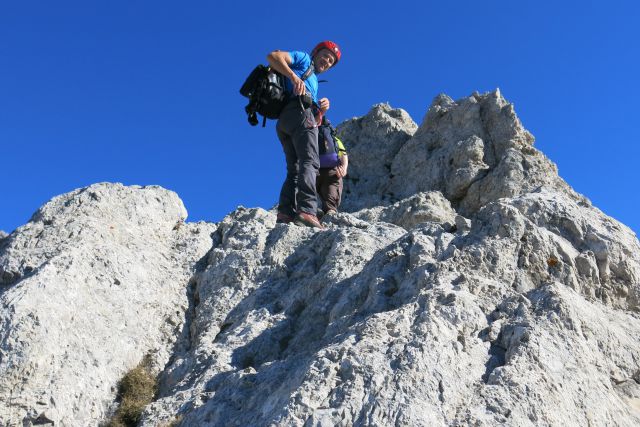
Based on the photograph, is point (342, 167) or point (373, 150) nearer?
point (342, 167)

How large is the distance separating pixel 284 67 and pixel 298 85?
1.53ft

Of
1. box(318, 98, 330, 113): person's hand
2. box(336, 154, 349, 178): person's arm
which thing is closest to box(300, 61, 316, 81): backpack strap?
box(318, 98, 330, 113): person's hand

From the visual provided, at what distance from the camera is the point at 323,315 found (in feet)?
30.7

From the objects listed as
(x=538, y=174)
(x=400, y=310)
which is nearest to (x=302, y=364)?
(x=400, y=310)

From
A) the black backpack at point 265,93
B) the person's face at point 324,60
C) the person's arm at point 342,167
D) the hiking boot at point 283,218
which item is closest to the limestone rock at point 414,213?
the person's arm at point 342,167

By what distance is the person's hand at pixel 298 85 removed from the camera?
42.2 feet

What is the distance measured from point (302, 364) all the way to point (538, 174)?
1486 centimetres

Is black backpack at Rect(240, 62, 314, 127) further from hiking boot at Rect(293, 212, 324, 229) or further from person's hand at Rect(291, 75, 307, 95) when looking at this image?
hiking boot at Rect(293, 212, 324, 229)

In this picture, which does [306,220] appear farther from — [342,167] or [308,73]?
[342,167]

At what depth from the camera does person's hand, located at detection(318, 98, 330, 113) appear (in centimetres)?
1484

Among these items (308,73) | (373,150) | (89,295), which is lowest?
(89,295)

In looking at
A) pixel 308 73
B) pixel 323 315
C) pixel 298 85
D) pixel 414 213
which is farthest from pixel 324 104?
pixel 323 315

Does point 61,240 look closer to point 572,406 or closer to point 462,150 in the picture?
point 572,406

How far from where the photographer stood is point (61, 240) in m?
11.3
